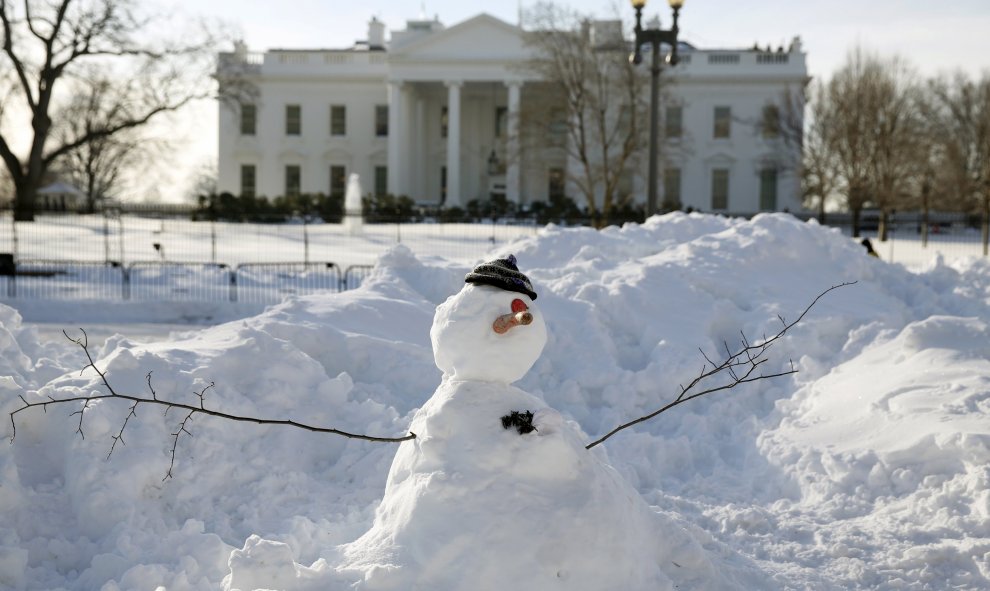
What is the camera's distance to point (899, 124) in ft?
154

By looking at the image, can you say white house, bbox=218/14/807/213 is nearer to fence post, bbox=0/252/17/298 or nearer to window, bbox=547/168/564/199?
window, bbox=547/168/564/199

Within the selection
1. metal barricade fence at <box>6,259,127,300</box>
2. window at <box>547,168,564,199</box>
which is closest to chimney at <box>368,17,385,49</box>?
window at <box>547,168,564,199</box>

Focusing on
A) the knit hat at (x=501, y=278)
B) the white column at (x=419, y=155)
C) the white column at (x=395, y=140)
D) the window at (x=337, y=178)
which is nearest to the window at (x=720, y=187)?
the white column at (x=419, y=155)

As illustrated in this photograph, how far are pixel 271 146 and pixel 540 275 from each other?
2079 inches

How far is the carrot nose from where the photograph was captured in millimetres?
4688

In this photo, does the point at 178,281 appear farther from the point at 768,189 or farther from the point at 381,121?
the point at 768,189

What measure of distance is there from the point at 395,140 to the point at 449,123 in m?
3.41

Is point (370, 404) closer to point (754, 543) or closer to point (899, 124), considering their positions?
point (754, 543)

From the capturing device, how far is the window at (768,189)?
192 feet

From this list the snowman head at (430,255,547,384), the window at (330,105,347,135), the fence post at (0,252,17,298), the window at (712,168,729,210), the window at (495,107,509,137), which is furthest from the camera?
the window at (330,105,347,135)

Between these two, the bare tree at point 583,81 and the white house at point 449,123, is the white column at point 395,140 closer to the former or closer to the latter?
the white house at point 449,123

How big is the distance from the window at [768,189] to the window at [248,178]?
105 ft

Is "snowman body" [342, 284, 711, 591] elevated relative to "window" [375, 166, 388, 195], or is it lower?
lower

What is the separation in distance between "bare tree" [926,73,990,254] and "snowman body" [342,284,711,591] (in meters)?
47.4
